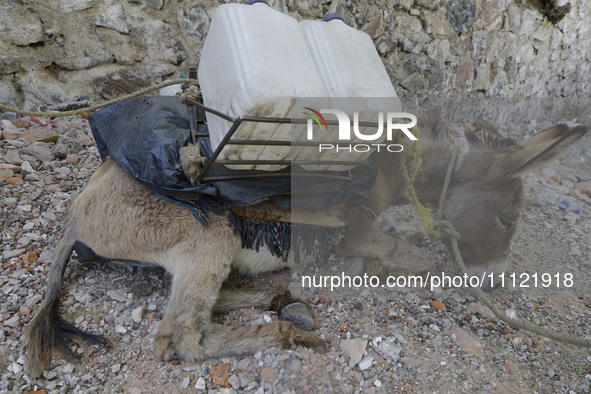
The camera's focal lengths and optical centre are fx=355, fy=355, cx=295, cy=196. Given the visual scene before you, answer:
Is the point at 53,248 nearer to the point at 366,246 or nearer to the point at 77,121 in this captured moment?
the point at 77,121

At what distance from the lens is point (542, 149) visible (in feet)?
6.20

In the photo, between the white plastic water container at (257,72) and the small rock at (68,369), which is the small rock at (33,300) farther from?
the white plastic water container at (257,72)

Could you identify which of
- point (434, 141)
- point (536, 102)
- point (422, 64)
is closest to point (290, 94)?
point (434, 141)

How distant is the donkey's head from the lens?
215 centimetres

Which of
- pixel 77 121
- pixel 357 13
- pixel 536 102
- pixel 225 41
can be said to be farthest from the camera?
pixel 536 102

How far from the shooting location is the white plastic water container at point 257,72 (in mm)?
1485

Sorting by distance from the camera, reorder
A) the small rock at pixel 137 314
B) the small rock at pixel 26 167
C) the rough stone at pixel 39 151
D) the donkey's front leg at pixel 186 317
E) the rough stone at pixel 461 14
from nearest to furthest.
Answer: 1. the donkey's front leg at pixel 186 317
2. the small rock at pixel 137 314
3. the small rock at pixel 26 167
4. the rough stone at pixel 39 151
5. the rough stone at pixel 461 14

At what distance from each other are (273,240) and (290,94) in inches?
40.7

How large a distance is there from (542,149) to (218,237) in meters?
1.85

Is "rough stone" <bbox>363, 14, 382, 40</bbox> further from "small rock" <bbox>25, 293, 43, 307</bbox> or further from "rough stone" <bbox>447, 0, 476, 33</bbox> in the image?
"small rock" <bbox>25, 293, 43, 307</bbox>

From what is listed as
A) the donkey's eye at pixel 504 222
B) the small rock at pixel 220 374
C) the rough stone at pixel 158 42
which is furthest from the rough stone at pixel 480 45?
the small rock at pixel 220 374

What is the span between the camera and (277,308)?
2.20 metres

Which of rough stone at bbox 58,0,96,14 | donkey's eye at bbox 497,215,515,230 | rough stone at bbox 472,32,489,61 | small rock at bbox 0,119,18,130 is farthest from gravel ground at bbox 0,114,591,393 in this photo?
rough stone at bbox 472,32,489,61

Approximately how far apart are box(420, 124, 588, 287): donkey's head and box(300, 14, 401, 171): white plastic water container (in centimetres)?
78
